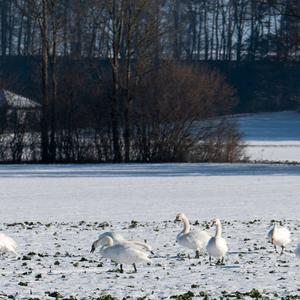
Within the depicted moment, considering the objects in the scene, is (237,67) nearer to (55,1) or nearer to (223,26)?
(223,26)

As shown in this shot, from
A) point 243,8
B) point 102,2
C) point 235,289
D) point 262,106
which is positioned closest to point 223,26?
point 243,8

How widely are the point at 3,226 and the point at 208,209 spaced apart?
20.5 ft

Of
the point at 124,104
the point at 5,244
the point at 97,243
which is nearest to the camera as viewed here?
the point at 5,244

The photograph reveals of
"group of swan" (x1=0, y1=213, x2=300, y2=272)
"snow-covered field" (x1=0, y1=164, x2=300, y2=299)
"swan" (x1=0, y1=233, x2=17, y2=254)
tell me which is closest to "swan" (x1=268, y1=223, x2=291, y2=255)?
"group of swan" (x1=0, y1=213, x2=300, y2=272)

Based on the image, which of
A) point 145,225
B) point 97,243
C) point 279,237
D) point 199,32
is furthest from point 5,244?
point 199,32

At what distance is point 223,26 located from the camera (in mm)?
115375

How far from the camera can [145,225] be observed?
2194 centimetres

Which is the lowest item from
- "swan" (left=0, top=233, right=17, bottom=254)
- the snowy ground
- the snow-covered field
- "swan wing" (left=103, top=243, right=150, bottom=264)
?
the snowy ground

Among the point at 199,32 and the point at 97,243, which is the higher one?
the point at 199,32

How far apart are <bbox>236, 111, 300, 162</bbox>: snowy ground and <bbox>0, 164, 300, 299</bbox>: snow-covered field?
12.9 metres

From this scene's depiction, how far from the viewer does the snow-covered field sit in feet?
44.7

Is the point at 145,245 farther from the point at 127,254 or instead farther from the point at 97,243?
the point at 97,243

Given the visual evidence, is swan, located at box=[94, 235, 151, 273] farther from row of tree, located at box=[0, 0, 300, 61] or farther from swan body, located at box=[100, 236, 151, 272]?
row of tree, located at box=[0, 0, 300, 61]

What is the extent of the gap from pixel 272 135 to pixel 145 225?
182ft
